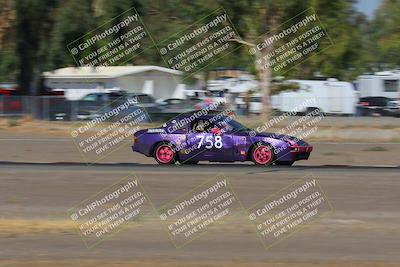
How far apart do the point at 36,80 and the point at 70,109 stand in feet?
11.5

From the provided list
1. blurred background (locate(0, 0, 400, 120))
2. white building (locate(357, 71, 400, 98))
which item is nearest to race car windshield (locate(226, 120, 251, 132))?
blurred background (locate(0, 0, 400, 120))

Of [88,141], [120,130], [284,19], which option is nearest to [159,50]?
[284,19]

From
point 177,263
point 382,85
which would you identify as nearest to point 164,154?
point 177,263

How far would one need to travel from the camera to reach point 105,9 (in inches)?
1457

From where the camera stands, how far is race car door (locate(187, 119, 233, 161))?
754 inches

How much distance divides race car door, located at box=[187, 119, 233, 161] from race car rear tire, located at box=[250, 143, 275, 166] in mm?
560

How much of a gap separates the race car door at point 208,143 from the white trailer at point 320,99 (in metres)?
25.9

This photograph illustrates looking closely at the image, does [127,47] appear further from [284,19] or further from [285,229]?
[285,229]

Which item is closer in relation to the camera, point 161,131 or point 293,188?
point 293,188

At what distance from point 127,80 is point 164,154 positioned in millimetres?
39543

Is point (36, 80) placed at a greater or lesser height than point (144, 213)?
greater

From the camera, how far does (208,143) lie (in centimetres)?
1917

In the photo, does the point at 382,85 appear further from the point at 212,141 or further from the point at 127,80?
the point at 212,141

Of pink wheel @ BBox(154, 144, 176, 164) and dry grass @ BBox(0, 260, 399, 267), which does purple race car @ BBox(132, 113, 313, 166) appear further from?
dry grass @ BBox(0, 260, 399, 267)
